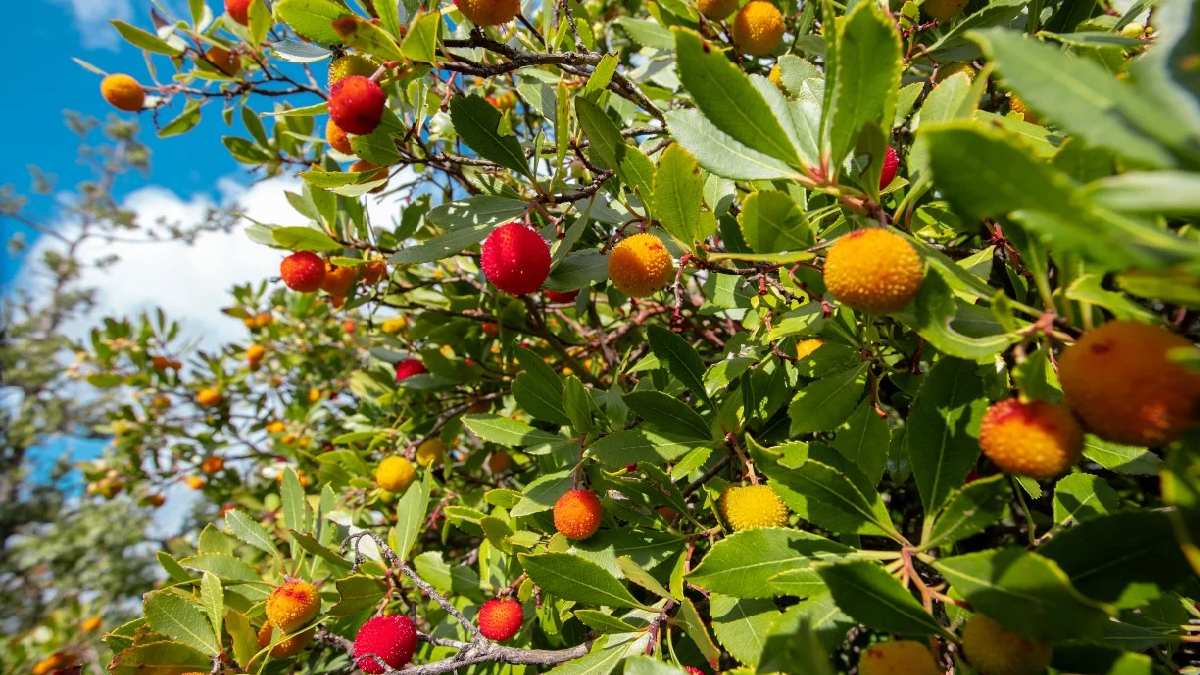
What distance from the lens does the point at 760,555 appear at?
0.86m

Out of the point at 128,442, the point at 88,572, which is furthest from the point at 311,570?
the point at 88,572

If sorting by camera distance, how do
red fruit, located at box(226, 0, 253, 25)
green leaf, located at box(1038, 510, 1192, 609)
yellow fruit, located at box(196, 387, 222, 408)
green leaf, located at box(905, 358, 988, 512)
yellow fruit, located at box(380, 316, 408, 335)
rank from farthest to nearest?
yellow fruit, located at box(196, 387, 222, 408) → yellow fruit, located at box(380, 316, 408, 335) → red fruit, located at box(226, 0, 253, 25) → green leaf, located at box(905, 358, 988, 512) → green leaf, located at box(1038, 510, 1192, 609)

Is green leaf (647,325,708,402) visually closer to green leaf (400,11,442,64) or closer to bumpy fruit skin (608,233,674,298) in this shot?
bumpy fruit skin (608,233,674,298)

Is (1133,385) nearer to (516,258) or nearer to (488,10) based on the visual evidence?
(516,258)

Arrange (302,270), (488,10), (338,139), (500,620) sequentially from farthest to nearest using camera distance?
(302,270) → (338,139) → (500,620) → (488,10)

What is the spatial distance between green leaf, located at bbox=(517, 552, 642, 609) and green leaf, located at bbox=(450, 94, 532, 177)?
0.70 m

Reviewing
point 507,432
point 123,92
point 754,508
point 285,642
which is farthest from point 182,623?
point 123,92

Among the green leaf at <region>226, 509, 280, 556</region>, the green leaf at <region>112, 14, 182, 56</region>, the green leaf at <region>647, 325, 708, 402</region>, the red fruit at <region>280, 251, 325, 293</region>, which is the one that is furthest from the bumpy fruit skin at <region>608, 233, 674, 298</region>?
the green leaf at <region>112, 14, 182, 56</region>

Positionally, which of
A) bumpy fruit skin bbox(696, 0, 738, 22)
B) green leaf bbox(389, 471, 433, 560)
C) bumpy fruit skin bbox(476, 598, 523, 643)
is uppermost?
bumpy fruit skin bbox(696, 0, 738, 22)

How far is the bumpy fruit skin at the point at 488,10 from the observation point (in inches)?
43.2

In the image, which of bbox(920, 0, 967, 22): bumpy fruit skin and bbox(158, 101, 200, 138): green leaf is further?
bbox(158, 101, 200, 138): green leaf

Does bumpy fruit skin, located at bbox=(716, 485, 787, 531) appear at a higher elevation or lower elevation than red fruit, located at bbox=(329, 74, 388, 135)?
lower

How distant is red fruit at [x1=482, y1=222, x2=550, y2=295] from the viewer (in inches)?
44.9

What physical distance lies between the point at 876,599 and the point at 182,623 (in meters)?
1.32
